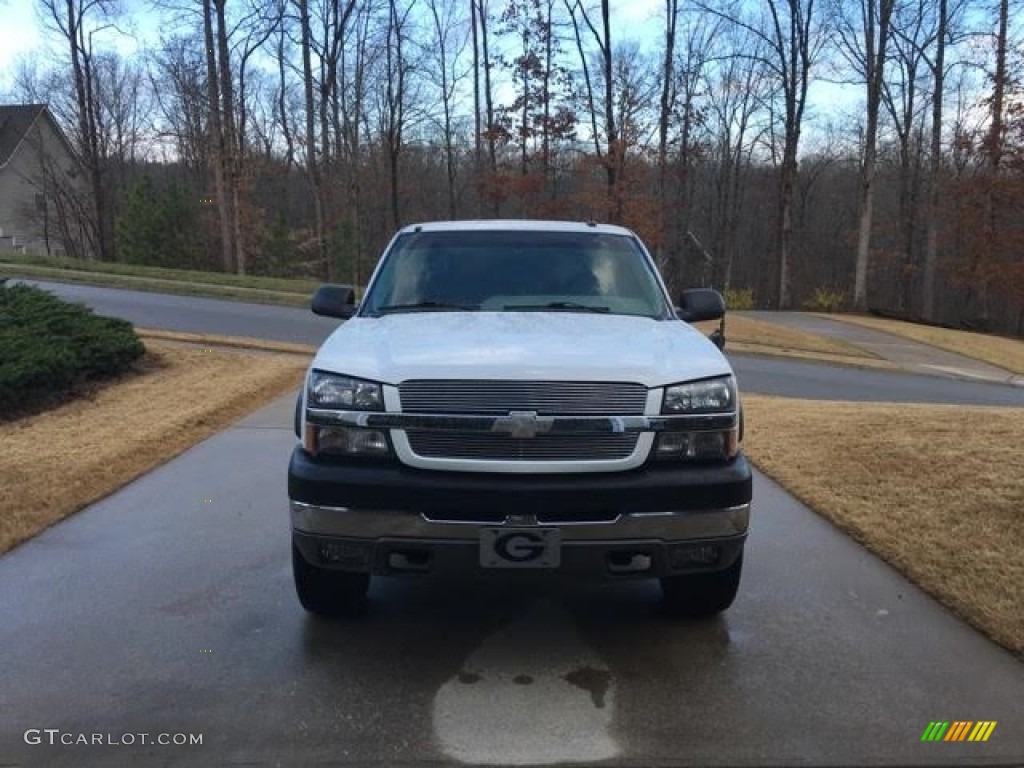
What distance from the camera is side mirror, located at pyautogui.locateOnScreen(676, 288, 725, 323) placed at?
5094mm

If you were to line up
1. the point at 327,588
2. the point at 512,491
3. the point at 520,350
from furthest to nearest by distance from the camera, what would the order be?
the point at 327,588 < the point at 520,350 < the point at 512,491

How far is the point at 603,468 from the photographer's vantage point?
3387 mm

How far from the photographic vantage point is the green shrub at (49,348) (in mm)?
9281

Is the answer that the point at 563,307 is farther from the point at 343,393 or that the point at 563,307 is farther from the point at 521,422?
the point at 343,393

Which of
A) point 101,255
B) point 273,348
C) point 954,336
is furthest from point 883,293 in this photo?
point 273,348

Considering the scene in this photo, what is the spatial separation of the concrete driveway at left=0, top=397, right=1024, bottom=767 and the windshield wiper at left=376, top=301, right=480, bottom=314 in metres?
1.43

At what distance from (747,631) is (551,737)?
1.32 m

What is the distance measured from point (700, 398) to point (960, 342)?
22.6 metres

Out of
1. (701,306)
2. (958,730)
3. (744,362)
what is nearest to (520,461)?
(958,730)

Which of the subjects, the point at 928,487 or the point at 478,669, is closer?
the point at 478,669

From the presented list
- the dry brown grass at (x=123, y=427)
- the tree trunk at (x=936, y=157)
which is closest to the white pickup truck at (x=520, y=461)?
the dry brown grass at (x=123, y=427)

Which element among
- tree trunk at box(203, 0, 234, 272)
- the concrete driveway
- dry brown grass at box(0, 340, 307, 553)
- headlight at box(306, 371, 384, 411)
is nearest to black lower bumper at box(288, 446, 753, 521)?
headlight at box(306, 371, 384, 411)

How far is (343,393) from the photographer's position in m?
3.49

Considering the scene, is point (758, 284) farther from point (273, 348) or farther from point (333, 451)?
point (333, 451)
